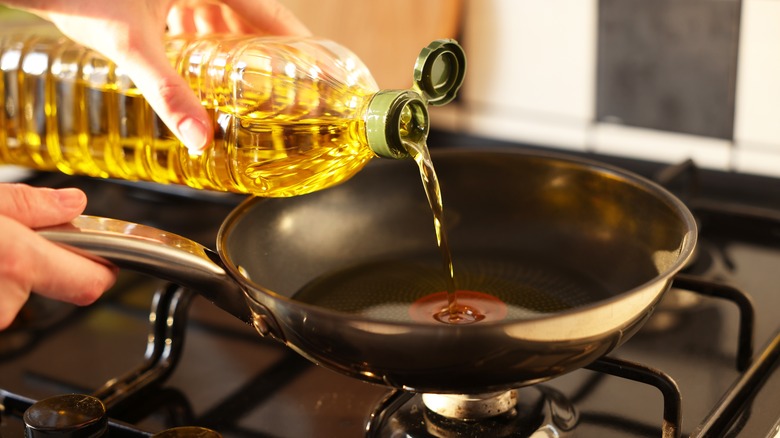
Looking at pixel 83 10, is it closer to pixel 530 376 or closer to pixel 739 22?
pixel 530 376

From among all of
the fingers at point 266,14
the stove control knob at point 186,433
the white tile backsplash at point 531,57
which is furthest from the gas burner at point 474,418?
the white tile backsplash at point 531,57

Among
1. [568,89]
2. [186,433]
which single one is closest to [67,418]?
[186,433]

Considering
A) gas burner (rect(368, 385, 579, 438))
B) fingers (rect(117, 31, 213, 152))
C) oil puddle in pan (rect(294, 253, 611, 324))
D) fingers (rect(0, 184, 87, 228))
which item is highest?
fingers (rect(117, 31, 213, 152))

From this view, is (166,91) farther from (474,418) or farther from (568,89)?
(568,89)

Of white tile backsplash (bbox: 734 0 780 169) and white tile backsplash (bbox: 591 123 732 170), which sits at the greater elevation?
white tile backsplash (bbox: 734 0 780 169)

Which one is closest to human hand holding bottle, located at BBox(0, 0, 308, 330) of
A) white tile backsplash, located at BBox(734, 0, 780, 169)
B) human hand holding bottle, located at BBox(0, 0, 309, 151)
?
human hand holding bottle, located at BBox(0, 0, 309, 151)

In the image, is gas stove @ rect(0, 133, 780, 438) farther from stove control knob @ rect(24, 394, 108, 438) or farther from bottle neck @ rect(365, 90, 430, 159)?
bottle neck @ rect(365, 90, 430, 159)
